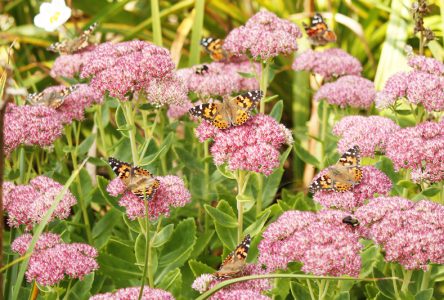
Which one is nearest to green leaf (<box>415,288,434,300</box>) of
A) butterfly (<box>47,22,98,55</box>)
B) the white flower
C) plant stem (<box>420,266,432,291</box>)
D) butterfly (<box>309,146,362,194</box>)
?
plant stem (<box>420,266,432,291</box>)

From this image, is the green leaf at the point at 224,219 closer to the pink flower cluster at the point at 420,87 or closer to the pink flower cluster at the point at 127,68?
the pink flower cluster at the point at 127,68

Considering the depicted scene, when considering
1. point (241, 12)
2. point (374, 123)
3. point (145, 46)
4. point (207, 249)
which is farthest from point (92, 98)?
point (241, 12)

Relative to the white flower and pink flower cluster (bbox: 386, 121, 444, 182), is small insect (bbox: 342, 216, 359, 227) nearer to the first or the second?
pink flower cluster (bbox: 386, 121, 444, 182)

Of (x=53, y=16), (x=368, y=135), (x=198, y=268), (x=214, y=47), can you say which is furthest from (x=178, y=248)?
(x=53, y=16)

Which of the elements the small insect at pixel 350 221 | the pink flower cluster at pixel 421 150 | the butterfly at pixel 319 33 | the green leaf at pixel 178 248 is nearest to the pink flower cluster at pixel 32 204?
the green leaf at pixel 178 248

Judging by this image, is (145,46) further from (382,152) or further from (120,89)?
(382,152)

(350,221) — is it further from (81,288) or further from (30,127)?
(30,127)
